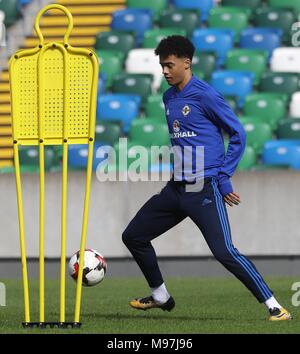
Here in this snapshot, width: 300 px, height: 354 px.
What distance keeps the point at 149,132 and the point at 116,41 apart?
3.02 meters

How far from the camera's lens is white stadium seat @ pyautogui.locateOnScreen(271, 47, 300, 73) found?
65.2 ft

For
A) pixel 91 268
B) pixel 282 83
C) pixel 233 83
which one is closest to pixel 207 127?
pixel 91 268

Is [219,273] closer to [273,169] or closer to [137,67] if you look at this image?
[273,169]

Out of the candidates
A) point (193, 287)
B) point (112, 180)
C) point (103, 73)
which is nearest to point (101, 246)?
point (112, 180)

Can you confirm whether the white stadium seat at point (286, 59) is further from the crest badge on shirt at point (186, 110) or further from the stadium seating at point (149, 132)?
the crest badge on shirt at point (186, 110)

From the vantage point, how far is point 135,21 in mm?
21281

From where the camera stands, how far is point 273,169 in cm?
1631

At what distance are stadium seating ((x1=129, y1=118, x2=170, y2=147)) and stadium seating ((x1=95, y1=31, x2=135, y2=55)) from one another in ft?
8.38

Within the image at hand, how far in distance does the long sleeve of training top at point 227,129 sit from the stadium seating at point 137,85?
32.6 feet

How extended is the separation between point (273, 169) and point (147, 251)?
611cm

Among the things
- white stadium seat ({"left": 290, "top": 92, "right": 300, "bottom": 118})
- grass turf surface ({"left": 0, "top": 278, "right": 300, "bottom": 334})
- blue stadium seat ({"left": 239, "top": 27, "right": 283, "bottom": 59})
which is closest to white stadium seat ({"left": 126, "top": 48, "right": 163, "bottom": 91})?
blue stadium seat ({"left": 239, "top": 27, "right": 283, "bottom": 59})

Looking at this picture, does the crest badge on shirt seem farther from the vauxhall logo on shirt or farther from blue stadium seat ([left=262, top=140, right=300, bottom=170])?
blue stadium seat ([left=262, top=140, right=300, bottom=170])

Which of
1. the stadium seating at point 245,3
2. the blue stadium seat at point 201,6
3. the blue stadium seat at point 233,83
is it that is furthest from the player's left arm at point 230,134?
the blue stadium seat at point 201,6

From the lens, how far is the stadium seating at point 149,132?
60.0 feet
